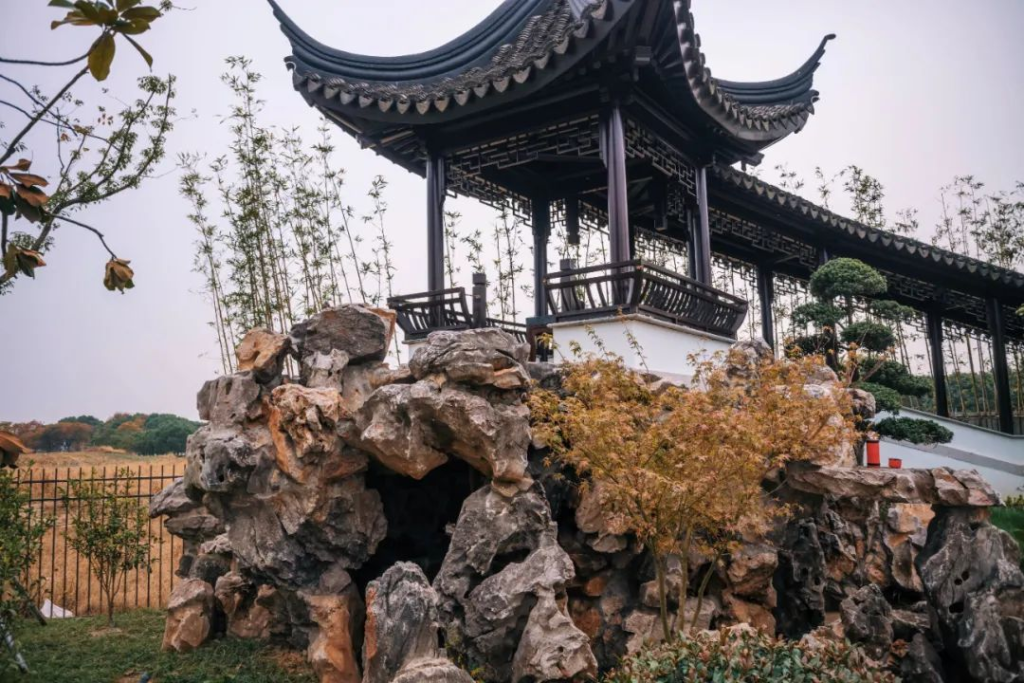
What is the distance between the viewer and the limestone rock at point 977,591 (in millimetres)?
5008

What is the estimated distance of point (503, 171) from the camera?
10.1m

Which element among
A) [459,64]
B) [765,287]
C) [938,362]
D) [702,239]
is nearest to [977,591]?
[702,239]

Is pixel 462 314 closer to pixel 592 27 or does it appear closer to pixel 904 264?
pixel 592 27

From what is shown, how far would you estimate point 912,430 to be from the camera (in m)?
9.33

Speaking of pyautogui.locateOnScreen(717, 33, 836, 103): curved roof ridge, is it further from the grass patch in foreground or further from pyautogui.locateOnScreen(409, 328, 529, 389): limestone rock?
the grass patch in foreground

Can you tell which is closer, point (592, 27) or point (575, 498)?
point (575, 498)

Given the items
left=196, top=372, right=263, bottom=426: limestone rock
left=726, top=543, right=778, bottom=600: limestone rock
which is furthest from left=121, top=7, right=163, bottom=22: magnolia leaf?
left=726, top=543, right=778, bottom=600: limestone rock

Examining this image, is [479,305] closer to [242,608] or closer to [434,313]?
[434,313]

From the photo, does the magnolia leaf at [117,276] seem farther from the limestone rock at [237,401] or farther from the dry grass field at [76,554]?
the dry grass field at [76,554]

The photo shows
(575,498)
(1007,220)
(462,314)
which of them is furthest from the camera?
(1007,220)

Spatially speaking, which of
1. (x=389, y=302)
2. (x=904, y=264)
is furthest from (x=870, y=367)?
(x=389, y=302)

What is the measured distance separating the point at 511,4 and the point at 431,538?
7.06 metres

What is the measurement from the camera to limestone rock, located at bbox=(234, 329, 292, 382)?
5910 mm

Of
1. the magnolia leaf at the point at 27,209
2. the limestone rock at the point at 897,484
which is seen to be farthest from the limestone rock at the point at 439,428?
the magnolia leaf at the point at 27,209
